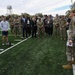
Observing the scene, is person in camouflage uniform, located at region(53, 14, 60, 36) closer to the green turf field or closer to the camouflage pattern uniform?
the green turf field

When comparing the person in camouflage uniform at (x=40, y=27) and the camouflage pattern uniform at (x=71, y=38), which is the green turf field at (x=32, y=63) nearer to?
the camouflage pattern uniform at (x=71, y=38)

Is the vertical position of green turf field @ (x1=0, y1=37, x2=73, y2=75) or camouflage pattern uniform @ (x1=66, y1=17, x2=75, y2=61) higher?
camouflage pattern uniform @ (x1=66, y1=17, x2=75, y2=61)

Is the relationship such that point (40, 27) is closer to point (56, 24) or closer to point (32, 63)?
point (56, 24)

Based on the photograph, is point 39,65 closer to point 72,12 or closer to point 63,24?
point 72,12

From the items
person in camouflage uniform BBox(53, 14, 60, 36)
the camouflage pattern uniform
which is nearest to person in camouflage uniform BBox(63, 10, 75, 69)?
the camouflage pattern uniform

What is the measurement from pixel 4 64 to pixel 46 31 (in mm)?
13267

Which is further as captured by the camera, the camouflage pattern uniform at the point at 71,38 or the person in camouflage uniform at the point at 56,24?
the person in camouflage uniform at the point at 56,24

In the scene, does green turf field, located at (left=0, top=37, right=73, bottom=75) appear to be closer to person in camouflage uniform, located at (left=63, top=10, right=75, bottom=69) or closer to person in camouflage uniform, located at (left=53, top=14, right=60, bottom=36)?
person in camouflage uniform, located at (left=63, top=10, right=75, bottom=69)

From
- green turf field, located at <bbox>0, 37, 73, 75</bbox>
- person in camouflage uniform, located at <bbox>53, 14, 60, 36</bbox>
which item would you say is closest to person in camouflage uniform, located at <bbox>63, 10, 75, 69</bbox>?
green turf field, located at <bbox>0, 37, 73, 75</bbox>

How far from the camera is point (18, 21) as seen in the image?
2559 centimetres

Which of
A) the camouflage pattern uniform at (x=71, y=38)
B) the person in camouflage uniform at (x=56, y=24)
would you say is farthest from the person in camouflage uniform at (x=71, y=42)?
the person in camouflage uniform at (x=56, y=24)

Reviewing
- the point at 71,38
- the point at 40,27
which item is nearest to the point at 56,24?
the point at 40,27

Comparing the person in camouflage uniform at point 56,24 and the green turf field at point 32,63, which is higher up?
the person in camouflage uniform at point 56,24

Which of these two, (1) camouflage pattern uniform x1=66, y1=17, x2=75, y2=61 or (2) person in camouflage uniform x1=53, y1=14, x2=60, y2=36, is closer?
(1) camouflage pattern uniform x1=66, y1=17, x2=75, y2=61
